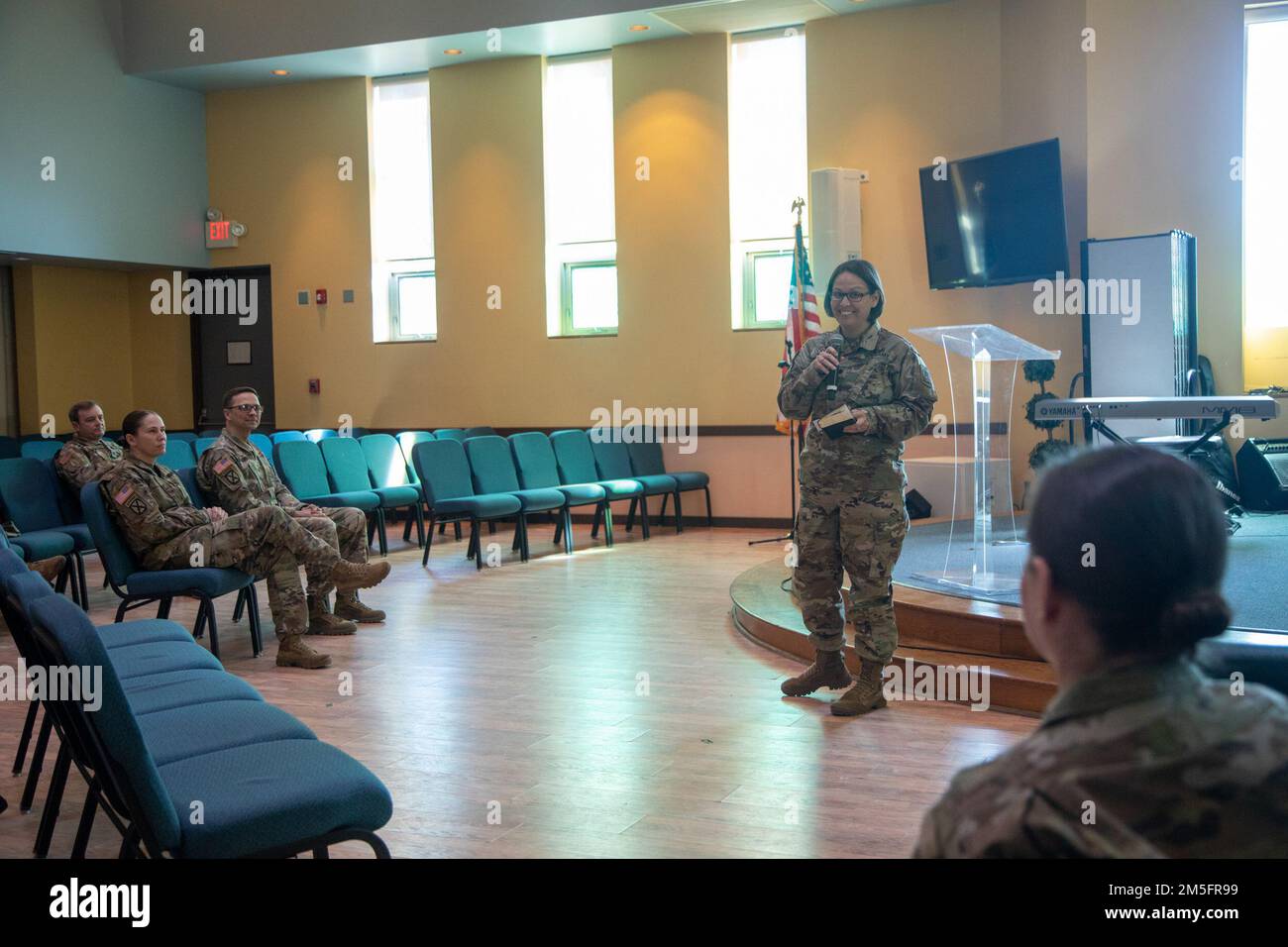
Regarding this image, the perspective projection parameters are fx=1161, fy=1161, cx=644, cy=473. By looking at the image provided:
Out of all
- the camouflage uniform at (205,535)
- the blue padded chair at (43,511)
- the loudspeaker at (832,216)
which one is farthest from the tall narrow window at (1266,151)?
the blue padded chair at (43,511)

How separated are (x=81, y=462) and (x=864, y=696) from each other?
493cm

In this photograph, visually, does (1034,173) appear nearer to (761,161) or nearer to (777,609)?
(761,161)

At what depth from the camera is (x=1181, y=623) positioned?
1.04 m

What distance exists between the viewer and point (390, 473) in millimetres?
9258

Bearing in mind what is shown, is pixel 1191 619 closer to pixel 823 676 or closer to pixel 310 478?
pixel 823 676

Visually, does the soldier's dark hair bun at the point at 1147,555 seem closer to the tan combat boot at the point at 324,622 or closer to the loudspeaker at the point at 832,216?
the tan combat boot at the point at 324,622

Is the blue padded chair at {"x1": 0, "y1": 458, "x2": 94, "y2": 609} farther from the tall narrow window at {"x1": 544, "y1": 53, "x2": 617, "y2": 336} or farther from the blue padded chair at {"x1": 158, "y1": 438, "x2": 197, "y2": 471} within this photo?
the tall narrow window at {"x1": 544, "y1": 53, "x2": 617, "y2": 336}

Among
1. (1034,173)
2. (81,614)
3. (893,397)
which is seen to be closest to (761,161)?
(1034,173)

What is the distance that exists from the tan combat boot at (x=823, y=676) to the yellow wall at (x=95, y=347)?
9.75 metres

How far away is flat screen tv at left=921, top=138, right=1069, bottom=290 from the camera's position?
836cm

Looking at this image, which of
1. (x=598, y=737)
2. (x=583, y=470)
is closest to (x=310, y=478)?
(x=583, y=470)

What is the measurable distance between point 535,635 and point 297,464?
10.5 feet

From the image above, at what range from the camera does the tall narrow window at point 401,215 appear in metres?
11.5

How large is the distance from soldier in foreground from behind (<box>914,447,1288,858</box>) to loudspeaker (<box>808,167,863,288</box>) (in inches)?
339
